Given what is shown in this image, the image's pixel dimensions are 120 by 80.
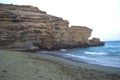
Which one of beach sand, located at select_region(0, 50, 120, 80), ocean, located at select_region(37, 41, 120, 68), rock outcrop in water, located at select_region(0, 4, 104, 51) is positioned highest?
rock outcrop in water, located at select_region(0, 4, 104, 51)

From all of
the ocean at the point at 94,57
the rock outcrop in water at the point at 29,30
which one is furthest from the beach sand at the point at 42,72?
the rock outcrop in water at the point at 29,30

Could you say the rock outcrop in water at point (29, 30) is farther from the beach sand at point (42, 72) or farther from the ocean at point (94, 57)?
the beach sand at point (42, 72)

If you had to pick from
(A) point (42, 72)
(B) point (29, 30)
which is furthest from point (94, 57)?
(A) point (42, 72)

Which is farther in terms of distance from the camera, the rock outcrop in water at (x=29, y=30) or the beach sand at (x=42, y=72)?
the rock outcrop in water at (x=29, y=30)

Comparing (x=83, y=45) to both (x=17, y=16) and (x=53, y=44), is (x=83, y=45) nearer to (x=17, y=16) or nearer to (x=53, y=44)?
(x=53, y=44)

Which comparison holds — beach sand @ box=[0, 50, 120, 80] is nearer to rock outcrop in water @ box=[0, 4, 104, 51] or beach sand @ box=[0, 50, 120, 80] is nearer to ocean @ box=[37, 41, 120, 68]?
ocean @ box=[37, 41, 120, 68]

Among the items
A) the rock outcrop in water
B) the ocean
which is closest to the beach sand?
the ocean

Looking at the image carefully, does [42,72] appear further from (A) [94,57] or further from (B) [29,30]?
(B) [29,30]

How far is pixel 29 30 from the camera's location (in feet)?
129

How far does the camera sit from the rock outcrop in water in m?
35.8

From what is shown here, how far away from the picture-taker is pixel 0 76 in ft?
26.0

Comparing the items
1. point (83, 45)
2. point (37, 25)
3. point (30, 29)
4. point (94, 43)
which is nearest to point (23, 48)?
point (30, 29)

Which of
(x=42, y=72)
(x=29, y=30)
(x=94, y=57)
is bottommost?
(x=94, y=57)

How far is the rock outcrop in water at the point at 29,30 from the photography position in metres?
35.8
